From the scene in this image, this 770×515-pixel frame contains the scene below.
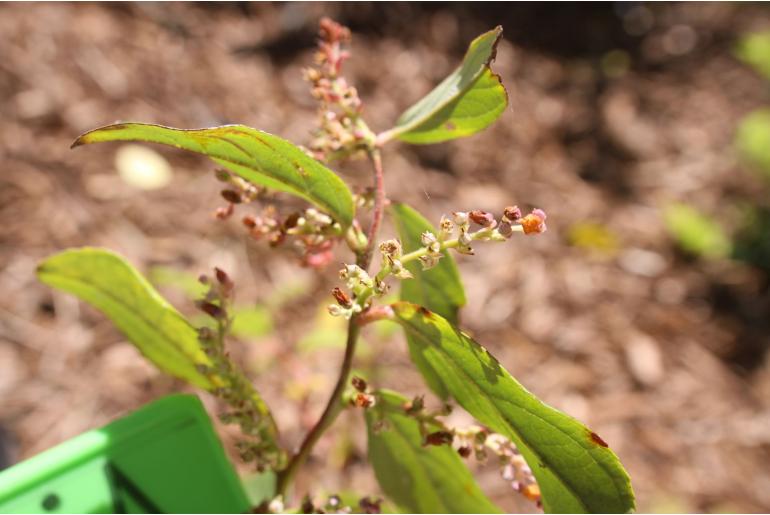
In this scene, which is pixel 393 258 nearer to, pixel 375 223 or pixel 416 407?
pixel 375 223

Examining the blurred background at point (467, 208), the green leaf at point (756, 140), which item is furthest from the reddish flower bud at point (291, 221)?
the green leaf at point (756, 140)

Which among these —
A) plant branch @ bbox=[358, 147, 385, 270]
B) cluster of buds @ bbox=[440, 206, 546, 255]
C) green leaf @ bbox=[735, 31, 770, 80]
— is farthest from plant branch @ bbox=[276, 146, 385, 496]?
green leaf @ bbox=[735, 31, 770, 80]

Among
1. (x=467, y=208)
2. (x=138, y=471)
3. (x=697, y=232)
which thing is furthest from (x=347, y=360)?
(x=697, y=232)

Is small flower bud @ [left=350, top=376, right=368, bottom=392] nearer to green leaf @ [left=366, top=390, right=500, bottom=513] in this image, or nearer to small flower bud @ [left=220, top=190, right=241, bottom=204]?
green leaf @ [left=366, top=390, right=500, bottom=513]

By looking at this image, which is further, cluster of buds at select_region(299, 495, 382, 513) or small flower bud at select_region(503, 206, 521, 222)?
cluster of buds at select_region(299, 495, 382, 513)

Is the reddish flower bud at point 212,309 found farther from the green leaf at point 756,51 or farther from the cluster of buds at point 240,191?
the green leaf at point 756,51

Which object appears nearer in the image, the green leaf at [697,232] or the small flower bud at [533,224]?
the small flower bud at [533,224]
